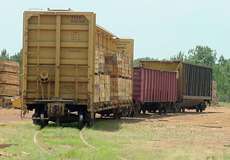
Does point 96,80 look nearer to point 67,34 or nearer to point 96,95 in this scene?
point 96,95

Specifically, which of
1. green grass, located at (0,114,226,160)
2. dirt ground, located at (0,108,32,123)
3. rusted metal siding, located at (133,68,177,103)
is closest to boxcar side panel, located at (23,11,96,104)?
green grass, located at (0,114,226,160)

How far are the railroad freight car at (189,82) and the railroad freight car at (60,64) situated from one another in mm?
20988

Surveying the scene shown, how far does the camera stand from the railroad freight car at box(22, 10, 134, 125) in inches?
902

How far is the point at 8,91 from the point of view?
1708 inches

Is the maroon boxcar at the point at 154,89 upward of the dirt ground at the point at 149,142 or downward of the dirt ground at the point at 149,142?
upward

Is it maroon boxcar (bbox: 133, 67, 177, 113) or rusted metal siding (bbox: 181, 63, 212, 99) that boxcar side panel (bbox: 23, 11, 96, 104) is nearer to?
maroon boxcar (bbox: 133, 67, 177, 113)

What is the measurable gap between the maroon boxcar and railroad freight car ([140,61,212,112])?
105 centimetres

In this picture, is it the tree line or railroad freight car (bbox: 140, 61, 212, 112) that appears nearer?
railroad freight car (bbox: 140, 61, 212, 112)

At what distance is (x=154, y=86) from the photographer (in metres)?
39.2

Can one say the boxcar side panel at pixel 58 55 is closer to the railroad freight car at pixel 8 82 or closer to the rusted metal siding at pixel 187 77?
the railroad freight car at pixel 8 82

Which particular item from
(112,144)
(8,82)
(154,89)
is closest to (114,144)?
(112,144)

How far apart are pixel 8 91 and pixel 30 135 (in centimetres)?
2436

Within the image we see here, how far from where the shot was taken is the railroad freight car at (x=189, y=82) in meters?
44.5

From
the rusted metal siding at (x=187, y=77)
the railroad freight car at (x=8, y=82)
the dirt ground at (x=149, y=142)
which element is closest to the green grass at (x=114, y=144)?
the dirt ground at (x=149, y=142)
